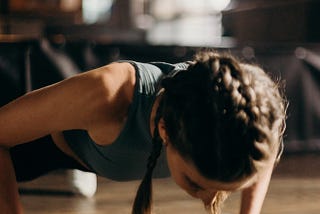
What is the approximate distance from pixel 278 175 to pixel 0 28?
301 cm

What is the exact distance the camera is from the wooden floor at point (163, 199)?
1.53m

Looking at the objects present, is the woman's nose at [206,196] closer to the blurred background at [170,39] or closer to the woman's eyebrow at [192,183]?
the woman's eyebrow at [192,183]

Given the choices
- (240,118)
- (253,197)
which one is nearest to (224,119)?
(240,118)

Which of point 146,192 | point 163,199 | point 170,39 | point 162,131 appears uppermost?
point 162,131

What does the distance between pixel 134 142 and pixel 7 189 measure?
10.1 inches

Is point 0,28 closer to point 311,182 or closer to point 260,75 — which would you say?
point 311,182

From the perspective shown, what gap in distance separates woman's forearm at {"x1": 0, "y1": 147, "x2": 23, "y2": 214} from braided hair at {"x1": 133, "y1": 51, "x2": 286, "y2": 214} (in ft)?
1.16

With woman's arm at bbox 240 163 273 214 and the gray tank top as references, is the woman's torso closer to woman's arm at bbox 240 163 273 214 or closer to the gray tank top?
the gray tank top

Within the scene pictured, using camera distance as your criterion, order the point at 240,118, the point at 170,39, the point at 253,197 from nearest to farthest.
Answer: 1. the point at 240,118
2. the point at 253,197
3. the point at 170,39

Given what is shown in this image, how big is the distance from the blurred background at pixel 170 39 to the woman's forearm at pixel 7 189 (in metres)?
0.81

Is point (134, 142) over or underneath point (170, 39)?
over

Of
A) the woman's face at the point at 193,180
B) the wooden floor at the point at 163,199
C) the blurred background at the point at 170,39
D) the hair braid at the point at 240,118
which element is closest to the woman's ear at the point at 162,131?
the woman's face at the point at 193,180

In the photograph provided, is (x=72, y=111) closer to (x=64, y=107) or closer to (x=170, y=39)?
(x=64, y=107)

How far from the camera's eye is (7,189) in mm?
1040
